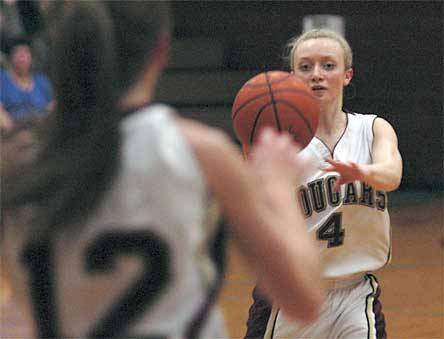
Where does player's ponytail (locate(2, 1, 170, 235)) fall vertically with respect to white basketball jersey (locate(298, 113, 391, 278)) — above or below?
above

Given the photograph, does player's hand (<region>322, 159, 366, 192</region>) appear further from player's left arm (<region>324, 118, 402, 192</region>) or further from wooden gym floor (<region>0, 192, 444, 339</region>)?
wooden gym floor (<region>0, 192, 444, 339</region>)

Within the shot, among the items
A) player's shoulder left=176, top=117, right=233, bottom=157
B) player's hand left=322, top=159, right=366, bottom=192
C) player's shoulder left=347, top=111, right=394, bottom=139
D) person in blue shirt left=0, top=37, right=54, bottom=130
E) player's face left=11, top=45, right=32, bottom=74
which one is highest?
player's shoulder left=176, top=117, right=233, bottom=157

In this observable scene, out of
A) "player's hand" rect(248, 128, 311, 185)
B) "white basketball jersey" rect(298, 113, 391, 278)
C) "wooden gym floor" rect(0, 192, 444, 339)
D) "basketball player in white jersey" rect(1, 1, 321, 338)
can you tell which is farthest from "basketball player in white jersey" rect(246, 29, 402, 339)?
"basketball player in white jersey" rect(1, 1, 321, 338)

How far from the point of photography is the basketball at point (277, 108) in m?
3.17

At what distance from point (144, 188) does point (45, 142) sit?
0.18m

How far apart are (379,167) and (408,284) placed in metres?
4.51

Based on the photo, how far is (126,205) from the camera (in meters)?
1.53

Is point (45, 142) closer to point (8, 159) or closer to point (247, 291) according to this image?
point (8, 159)

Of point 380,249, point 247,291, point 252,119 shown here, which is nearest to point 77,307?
point 252,119

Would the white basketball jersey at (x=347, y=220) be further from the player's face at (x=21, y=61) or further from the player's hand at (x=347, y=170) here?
the player's face at (x=21, y=61)

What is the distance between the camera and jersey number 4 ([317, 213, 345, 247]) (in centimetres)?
389

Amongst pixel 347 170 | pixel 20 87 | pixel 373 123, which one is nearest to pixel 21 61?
pixel 20 87

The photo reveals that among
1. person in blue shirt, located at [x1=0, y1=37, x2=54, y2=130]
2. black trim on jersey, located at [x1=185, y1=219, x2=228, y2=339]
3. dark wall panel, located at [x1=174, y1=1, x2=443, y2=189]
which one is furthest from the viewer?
dark wall panel, located at [x1=174, y1=1, x2=443, y2=189]

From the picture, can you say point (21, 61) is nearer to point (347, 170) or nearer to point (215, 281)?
point (347, 170)
